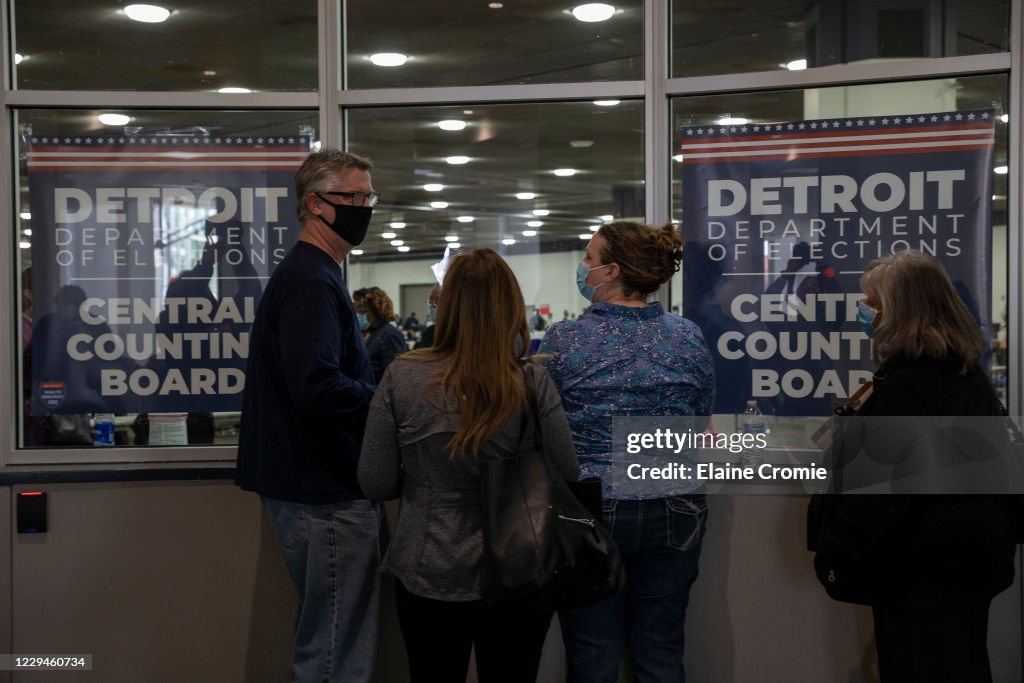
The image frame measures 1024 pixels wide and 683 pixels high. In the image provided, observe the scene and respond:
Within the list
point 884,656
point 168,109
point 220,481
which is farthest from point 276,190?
point 884,656

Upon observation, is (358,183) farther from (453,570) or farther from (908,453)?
(908,453)

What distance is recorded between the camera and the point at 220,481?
3359 millimetres

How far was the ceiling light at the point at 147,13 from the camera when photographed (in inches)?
140

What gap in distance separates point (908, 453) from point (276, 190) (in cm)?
233

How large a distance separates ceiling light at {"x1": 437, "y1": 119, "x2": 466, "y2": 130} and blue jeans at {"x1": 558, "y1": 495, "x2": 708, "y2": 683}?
1.69m

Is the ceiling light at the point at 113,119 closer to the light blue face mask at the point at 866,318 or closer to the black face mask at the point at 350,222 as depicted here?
the black face mask at the point at 350,222

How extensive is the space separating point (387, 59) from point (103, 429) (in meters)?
1.68

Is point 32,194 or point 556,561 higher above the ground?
point 32,194

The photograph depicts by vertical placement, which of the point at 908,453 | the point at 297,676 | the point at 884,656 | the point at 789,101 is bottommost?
the point at 297,676

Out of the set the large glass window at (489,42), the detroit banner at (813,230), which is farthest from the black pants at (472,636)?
the large glass window at (489,42)

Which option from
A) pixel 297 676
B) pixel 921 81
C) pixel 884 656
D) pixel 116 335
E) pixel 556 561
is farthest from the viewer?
pixel 116 335

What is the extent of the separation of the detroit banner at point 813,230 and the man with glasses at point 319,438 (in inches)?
52.4

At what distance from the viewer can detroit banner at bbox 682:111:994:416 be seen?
10.6 ft

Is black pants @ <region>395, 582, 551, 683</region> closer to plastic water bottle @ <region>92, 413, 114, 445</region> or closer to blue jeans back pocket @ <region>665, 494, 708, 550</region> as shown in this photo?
blue jeans back pocket @ <region>665, 494, 708, 550</region>
